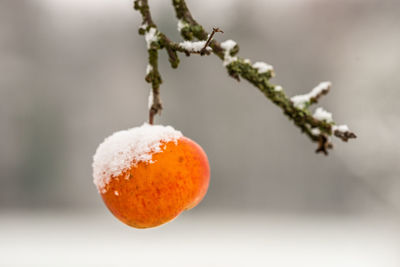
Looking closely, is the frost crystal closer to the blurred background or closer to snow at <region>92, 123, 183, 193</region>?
snow at <region>92, 123, 183, 193</region>

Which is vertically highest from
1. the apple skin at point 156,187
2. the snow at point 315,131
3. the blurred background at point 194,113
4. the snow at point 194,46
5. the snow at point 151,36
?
the blurred background at point 194,113

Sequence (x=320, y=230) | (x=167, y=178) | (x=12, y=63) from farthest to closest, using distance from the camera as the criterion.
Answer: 1. (x=12, y=63)
2. (x=320, y=230)
3. (x=167, y=178)

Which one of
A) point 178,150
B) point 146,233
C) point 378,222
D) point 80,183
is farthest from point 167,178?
point 80,183

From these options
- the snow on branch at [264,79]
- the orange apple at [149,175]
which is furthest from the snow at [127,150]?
the snow on branch at [264,79]

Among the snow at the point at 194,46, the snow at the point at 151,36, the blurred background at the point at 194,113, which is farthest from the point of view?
the blurred background at the point at 194,113

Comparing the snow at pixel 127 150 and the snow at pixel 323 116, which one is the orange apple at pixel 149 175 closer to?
the snow at pixel 127 150

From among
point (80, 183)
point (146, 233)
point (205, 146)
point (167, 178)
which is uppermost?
point (205, 146)

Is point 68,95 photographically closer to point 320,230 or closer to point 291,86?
point 291,86
